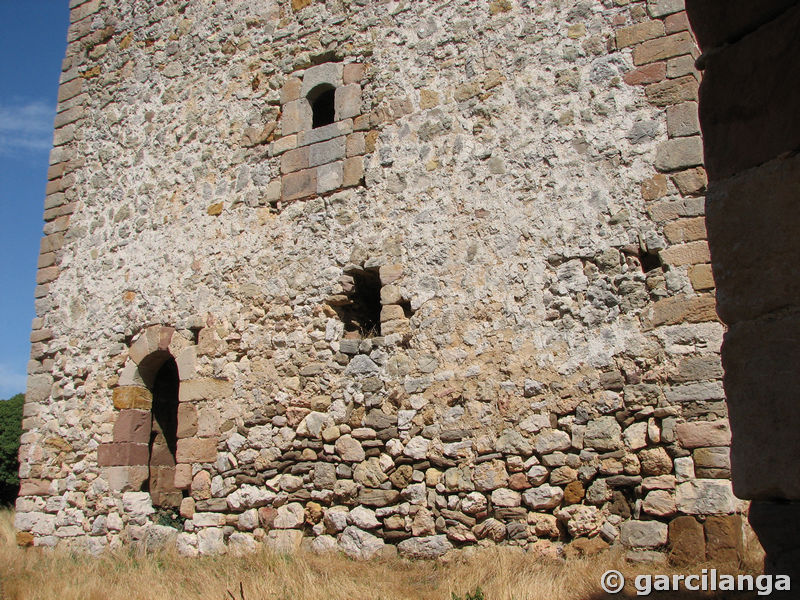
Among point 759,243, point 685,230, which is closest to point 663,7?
point 685,230

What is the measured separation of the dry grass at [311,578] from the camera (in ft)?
13.3

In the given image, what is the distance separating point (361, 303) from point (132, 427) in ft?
8.11

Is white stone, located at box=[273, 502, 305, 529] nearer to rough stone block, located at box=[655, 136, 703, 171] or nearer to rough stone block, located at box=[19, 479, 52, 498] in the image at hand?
rough stone block, located at box=[19, 479, 52, 498]

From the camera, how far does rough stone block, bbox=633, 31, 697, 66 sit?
17.0 ft

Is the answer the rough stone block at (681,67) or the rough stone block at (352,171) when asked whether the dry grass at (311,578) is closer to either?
the rough stone block at (352,171)

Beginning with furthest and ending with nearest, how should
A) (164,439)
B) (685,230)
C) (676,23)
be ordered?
(164,439) < (676,23) < (685,230)

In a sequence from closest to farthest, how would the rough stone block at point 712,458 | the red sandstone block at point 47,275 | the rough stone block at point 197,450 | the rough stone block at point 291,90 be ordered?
the rough stone block at point 712,458, the rough stone block at point 197,450, the rough stone block at point 291,90, the red sandstone block at point 47,275

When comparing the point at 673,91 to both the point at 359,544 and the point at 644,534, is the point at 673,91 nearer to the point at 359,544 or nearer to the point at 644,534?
the point at 644,534

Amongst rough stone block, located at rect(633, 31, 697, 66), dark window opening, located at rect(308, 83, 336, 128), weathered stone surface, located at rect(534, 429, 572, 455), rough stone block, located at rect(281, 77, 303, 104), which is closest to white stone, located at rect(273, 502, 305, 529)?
weathered stone surface, located at rect(534, 429, 572, 455)

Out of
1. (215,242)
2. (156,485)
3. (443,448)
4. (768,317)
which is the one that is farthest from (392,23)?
(768,317)

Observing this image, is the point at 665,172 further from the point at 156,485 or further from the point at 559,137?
the point at 156,485

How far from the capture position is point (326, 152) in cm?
639

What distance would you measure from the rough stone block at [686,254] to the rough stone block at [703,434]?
1.05 metres

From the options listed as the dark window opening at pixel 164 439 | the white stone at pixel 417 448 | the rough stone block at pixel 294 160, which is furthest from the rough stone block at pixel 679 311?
the dark window opening at pixel 164 439
